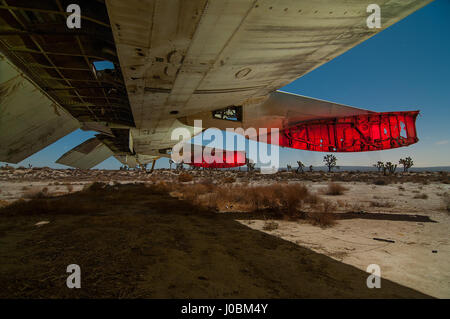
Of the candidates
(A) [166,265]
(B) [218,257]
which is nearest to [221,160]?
(B) [218,257]

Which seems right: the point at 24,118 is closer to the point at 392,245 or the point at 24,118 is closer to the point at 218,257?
the point at 218,257

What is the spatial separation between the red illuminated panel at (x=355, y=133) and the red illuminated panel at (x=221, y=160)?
11367 mm

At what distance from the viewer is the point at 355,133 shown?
6234 mm

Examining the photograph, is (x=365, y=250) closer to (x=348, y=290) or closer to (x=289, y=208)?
(x=348, y=290)

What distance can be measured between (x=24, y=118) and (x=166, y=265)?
202 inches

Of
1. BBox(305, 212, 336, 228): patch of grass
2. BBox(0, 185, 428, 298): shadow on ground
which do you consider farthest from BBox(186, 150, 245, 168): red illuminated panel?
BBox(0, 185, 428, 298): shadow on ground

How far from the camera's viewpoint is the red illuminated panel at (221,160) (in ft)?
61.4

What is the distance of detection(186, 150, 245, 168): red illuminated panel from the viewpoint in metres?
18.7

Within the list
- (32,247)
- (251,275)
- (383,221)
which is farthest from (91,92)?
(383,221)

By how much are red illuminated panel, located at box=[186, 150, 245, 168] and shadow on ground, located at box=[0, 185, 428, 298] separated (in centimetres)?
1393

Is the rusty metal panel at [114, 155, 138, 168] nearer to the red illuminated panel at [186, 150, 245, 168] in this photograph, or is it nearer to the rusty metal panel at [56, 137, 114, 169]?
the rusty metal panel at [56, 137, 114, 169]

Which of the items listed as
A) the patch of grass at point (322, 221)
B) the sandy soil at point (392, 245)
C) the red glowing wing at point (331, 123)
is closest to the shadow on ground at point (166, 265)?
the sandy soil at point (392, 245)

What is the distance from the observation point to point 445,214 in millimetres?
7090
